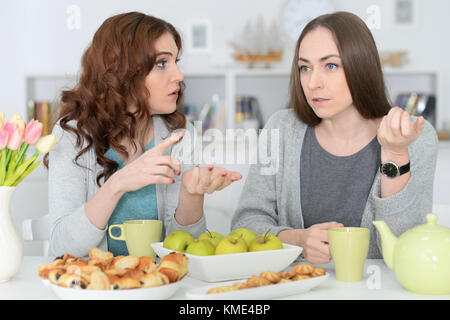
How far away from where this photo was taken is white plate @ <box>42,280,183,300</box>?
2.45ft

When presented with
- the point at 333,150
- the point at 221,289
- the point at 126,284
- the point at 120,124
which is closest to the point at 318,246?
the point at 221,289

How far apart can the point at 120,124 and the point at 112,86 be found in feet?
0.38

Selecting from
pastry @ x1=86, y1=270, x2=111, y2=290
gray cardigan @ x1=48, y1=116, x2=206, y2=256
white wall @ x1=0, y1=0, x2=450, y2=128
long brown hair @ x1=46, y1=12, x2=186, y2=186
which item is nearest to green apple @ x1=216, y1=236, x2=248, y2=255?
pastry @ x1=86, y1=270, x2=111, y2=290

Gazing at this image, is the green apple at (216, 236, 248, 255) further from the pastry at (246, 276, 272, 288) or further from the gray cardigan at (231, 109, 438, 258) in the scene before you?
the gray cardigan at (231, 109, 438, 258)

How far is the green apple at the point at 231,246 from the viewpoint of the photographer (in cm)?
90

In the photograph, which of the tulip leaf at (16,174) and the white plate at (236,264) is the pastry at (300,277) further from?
the tulip leaf at (16,174)

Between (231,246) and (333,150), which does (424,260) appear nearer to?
(231,246)

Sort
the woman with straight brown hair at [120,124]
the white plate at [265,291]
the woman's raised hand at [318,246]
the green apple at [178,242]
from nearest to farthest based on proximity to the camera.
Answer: the white plate at [265,291] → the green apple at [178,242] → the woman's raised hand at [318,246] → the woman with straight brown hair at [120,124]

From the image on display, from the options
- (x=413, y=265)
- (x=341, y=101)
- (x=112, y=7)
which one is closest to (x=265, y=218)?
(x=341, y=101)

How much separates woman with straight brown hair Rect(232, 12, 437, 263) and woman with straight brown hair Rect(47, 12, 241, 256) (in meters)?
0.25

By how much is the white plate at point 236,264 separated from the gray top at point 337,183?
589 mm

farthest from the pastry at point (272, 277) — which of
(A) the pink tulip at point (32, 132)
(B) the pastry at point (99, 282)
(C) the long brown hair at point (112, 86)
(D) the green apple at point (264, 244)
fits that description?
(C) the long brown hair at point (112, 86)

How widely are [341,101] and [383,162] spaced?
0.31 m
